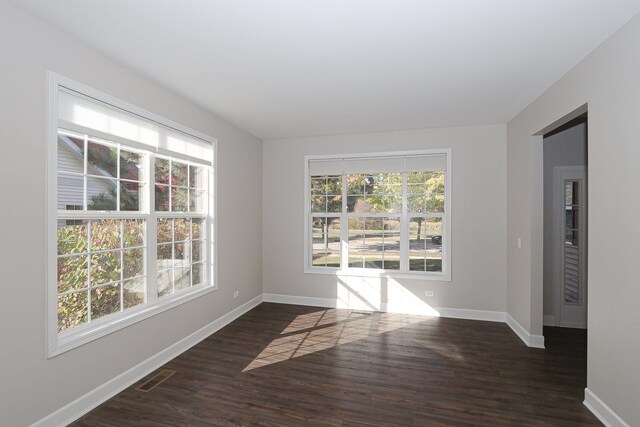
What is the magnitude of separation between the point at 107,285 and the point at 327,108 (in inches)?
112

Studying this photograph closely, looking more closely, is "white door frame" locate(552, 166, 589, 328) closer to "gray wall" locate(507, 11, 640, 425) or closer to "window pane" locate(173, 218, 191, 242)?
"gray wall" locate(507, 11, 640, 425)

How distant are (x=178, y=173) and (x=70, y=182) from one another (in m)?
1.19

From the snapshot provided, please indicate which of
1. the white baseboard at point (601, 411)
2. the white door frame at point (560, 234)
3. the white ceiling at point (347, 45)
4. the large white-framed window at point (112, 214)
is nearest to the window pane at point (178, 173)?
the large white-framed window at point (112, 214)

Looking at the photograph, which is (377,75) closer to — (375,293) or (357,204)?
(357,204)

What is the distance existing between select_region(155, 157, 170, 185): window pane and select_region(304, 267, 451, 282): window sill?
2665 millimetres

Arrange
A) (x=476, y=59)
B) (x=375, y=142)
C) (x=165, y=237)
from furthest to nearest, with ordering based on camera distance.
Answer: (x=375, y=142)
(x=165, y=237)
(x=476, y=59)

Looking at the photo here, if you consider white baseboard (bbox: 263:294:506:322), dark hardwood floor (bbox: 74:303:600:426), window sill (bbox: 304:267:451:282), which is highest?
window sill (bbox: 304:267:451:282)

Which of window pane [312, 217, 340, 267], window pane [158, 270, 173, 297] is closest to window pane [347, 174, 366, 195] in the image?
window pane [312, 217, 340, 267]

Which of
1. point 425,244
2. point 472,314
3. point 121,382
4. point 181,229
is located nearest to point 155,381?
point 121,382

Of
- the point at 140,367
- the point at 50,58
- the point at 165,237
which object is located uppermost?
the point at 50,58

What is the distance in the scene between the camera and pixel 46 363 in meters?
2.09

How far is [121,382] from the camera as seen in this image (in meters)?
2.65

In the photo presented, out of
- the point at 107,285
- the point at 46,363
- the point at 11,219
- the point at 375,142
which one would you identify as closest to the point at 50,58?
the point at 11,219

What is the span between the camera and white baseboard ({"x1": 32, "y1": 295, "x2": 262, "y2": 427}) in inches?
85.8
